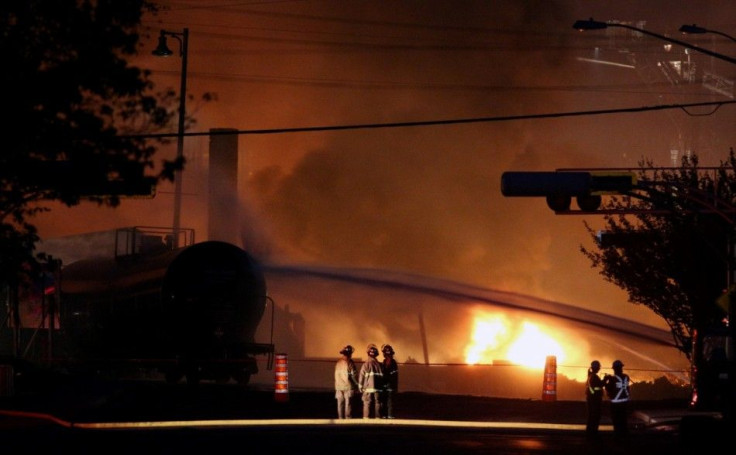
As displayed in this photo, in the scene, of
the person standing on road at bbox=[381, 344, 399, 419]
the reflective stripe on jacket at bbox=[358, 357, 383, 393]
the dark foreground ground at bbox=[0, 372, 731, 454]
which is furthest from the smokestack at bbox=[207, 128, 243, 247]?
the reflective stripe on jacket at bbox=[358, 357, 383, 393]

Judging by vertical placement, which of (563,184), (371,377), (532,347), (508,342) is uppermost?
(563,184)

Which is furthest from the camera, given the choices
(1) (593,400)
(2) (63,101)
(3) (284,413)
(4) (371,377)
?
(3) (284,413)

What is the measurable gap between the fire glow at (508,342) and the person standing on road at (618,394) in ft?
114

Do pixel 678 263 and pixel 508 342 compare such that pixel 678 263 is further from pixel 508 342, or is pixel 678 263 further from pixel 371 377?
pixel 371 377

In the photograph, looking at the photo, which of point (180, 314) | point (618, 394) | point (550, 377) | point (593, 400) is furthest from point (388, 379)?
point (180, 314)

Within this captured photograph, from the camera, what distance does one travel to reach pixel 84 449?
693 inches

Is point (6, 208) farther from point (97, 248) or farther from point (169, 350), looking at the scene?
point (97, 248)

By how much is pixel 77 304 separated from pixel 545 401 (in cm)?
1361

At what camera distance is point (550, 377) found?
30.4m

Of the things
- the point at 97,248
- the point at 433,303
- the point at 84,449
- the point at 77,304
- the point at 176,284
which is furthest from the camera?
the point at 433,303

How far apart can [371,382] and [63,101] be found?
1029 centimetres

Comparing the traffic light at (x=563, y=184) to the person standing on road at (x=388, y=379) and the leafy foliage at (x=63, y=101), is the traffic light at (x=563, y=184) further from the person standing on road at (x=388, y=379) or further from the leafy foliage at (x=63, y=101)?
the leafy foliage at (x=63, y=101)

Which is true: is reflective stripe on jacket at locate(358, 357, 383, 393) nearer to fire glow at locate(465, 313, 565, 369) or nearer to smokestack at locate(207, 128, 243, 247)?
smokestack at locate(207, 128, 243, 247)

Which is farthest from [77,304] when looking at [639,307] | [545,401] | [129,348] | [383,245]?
[639,307]
